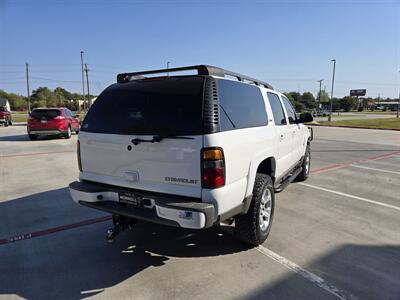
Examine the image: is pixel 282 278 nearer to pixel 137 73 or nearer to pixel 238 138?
pixel 238 138

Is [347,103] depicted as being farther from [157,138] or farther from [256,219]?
[157,138]

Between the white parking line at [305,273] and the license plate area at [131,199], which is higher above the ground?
the license plate area at [131,199]

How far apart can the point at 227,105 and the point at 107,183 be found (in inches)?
63.1

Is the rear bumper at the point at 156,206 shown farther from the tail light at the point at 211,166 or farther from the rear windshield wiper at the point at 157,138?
the rear windshield wiper at the point at 157,138

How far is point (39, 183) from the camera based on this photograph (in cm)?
680

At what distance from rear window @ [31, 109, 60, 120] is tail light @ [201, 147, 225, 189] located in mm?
14096

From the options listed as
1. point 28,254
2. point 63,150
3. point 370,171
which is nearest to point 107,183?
point 28,254

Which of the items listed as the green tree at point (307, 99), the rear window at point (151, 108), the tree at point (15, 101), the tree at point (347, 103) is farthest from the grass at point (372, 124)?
the tree at point (15, 101)

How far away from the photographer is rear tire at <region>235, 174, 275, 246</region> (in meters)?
3.56

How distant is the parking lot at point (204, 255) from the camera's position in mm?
2922

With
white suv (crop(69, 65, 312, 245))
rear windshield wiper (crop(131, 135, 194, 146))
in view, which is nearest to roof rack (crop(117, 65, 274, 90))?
white suv (crop(69, 65, 312, 245))

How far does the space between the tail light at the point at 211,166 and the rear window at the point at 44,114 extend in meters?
14.1

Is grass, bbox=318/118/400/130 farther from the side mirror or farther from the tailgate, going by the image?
the tailgate

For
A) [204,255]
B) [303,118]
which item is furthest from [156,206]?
[303,118]
